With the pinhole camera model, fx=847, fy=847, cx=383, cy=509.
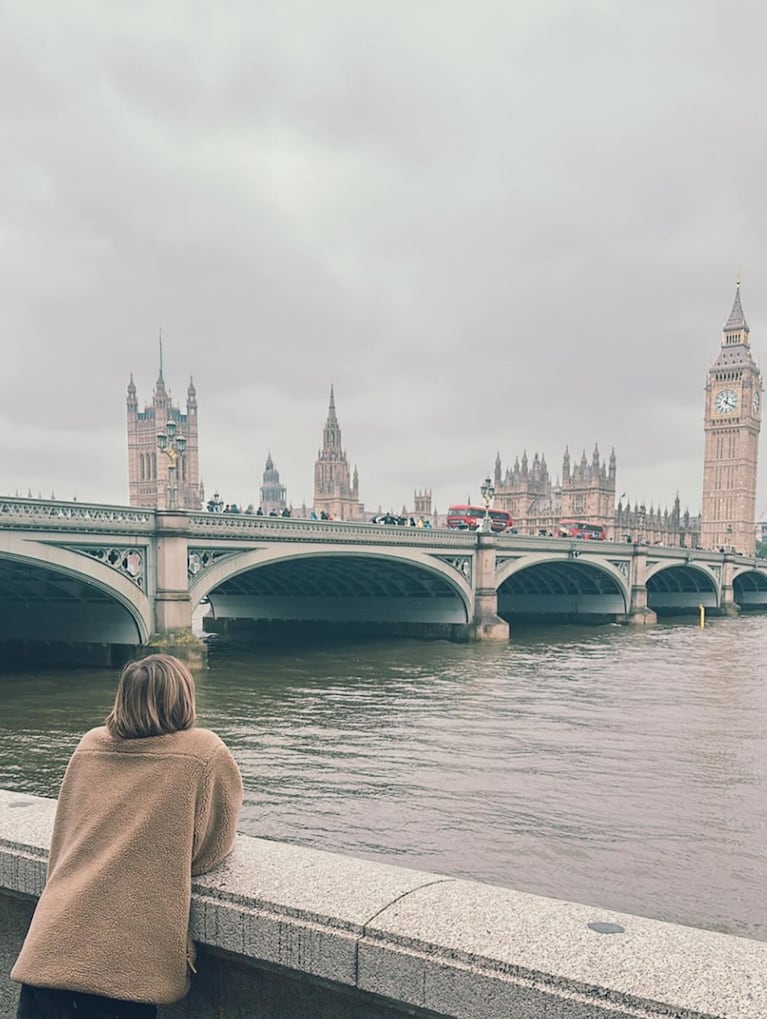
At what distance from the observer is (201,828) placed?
2.86 meters

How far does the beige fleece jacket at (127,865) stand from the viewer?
2.63 m

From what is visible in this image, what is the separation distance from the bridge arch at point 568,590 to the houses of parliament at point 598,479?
5452 cm

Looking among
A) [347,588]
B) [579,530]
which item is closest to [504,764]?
[347,588]

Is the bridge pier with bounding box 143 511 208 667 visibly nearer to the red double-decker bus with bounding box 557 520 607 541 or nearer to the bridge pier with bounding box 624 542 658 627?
the bridge pier with bounding box 624 542 658 627

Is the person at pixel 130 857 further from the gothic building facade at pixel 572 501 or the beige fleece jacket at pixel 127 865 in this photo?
the gothic building facade at pixel 572 501

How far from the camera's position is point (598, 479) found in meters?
121

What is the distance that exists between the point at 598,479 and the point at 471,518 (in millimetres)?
65688

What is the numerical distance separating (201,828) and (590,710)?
21895 mm

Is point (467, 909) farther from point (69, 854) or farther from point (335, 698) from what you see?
point (335, 698)

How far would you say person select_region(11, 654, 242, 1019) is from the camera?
2.63 m

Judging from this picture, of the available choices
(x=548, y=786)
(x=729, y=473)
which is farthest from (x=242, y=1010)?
(x=729, y=473)

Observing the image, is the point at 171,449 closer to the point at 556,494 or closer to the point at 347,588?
the point at 347,588

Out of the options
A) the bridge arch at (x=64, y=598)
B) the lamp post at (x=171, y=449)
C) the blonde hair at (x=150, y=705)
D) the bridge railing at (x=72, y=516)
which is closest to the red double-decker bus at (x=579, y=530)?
the lamp post at (x=171, y=449)

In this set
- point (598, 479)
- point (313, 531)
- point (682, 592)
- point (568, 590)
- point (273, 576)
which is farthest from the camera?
point (598, 479)
